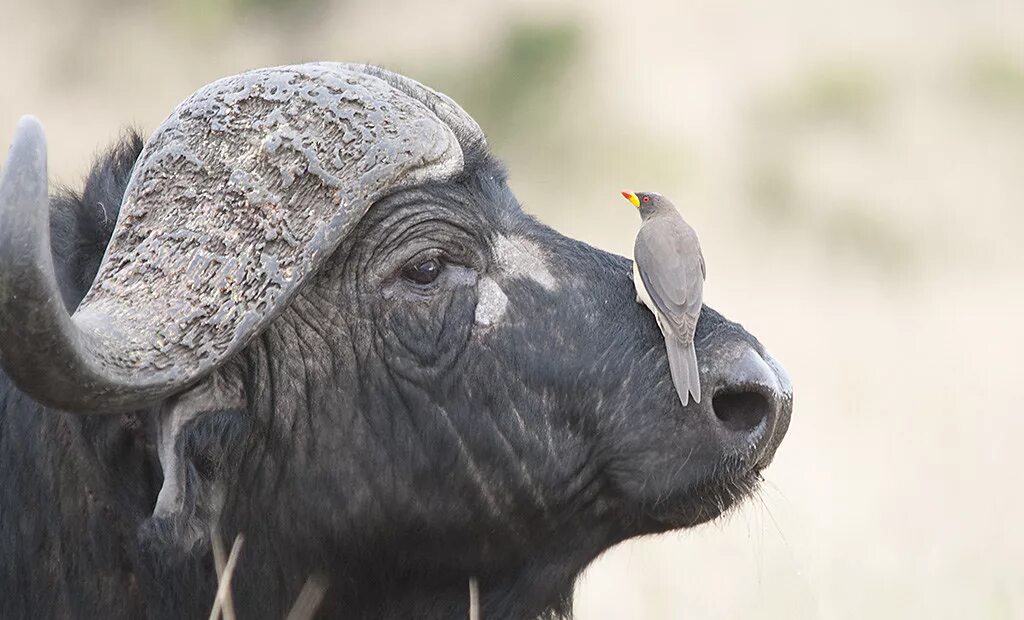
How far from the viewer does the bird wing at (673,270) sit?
466 centimetres

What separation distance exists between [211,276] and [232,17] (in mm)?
22764

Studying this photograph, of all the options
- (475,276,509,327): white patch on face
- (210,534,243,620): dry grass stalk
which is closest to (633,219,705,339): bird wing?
(475,276,509,327): white patch on face

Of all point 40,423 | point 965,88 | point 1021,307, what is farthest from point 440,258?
point 965,88

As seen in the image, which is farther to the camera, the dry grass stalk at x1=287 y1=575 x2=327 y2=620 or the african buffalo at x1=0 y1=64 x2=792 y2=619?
the dry grass stalk at x1=287 y1=575 x2=327 y2=620

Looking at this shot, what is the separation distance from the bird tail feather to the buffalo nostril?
0.35ft

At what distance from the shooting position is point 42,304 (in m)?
3.81

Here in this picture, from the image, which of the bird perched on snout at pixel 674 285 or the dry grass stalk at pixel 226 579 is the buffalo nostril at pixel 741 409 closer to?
the bird perched on snout at pixel 674 285

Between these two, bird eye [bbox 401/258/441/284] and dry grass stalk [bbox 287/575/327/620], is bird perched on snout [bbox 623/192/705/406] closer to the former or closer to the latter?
bird eye [bbox 401/258/441/284]

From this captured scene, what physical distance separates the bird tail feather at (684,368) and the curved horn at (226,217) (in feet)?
2.85

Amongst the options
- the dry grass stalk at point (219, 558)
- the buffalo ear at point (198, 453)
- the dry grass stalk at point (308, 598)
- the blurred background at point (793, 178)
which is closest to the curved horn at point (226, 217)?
the buffalo ear at point (198, 453)

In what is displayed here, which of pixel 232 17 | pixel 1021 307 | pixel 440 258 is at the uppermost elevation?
pixel 440 258

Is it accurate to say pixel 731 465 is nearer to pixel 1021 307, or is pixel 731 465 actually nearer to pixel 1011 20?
pixel 1021 307

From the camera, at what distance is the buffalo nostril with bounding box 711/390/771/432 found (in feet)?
15.2

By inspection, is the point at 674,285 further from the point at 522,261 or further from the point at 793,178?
the point at 793,178
